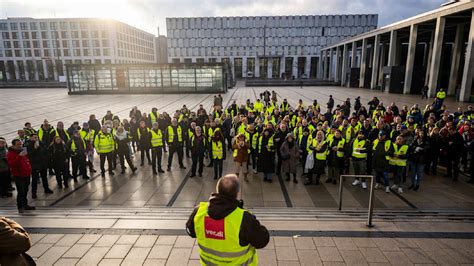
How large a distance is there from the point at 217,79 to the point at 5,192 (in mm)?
31173

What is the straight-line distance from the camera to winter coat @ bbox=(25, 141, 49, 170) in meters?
7.77

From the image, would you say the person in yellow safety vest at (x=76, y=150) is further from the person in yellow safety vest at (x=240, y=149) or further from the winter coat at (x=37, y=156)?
the person in yellow safety vest at (x=240, y=149)

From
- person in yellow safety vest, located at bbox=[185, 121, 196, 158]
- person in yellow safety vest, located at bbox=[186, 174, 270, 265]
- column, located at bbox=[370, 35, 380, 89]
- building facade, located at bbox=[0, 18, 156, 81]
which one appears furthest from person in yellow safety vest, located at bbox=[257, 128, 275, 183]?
building facade, located at bbox=[0, 18, 156, 81]

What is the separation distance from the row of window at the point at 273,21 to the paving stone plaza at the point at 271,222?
89.3 metres

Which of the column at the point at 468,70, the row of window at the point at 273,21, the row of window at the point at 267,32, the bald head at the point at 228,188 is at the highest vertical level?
the row of window at the point at 273,21

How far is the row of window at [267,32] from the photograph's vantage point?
293 feet

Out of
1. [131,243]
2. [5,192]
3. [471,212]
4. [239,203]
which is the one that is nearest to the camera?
[239,203]

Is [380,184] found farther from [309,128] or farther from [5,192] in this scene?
[5,192]

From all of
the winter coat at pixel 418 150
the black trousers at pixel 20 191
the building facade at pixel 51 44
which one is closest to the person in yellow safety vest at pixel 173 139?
the black trousers at pixel 20 191

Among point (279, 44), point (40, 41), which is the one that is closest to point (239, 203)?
point (279, 44)

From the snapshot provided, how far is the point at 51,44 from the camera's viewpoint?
89.8 m

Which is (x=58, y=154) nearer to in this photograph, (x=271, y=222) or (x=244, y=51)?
(x=271, y=222)

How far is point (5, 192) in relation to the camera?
795 centimetres

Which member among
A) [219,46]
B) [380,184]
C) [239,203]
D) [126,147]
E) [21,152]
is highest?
[219,46]
